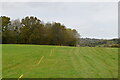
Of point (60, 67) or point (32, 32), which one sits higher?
point (32, 32)

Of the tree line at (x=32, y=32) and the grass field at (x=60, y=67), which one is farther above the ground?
the tree line at (x=32, y=32)

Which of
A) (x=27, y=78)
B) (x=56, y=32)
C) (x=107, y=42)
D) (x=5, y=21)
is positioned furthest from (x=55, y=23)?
(x=27, y=78)

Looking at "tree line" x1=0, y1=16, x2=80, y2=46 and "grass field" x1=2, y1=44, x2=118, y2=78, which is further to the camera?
"tree line" x1=0, y1=16, x2=80, y2=46

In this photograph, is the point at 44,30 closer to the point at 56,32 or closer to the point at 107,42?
the point at 56,32

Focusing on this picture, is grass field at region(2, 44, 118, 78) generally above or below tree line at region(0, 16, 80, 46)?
below

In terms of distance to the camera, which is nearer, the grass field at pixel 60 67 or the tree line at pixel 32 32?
the grass field at pixel 60 67

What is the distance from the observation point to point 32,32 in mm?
64750

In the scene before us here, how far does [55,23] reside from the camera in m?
73.1

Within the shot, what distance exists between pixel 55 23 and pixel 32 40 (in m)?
12.4

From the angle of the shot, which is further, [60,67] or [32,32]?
[32,32]

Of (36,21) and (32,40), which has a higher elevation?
(36,21)

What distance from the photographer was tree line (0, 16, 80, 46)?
62469mm

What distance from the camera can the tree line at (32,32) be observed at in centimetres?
6247

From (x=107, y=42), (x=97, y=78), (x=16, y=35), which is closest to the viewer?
(x=97, y=78)
